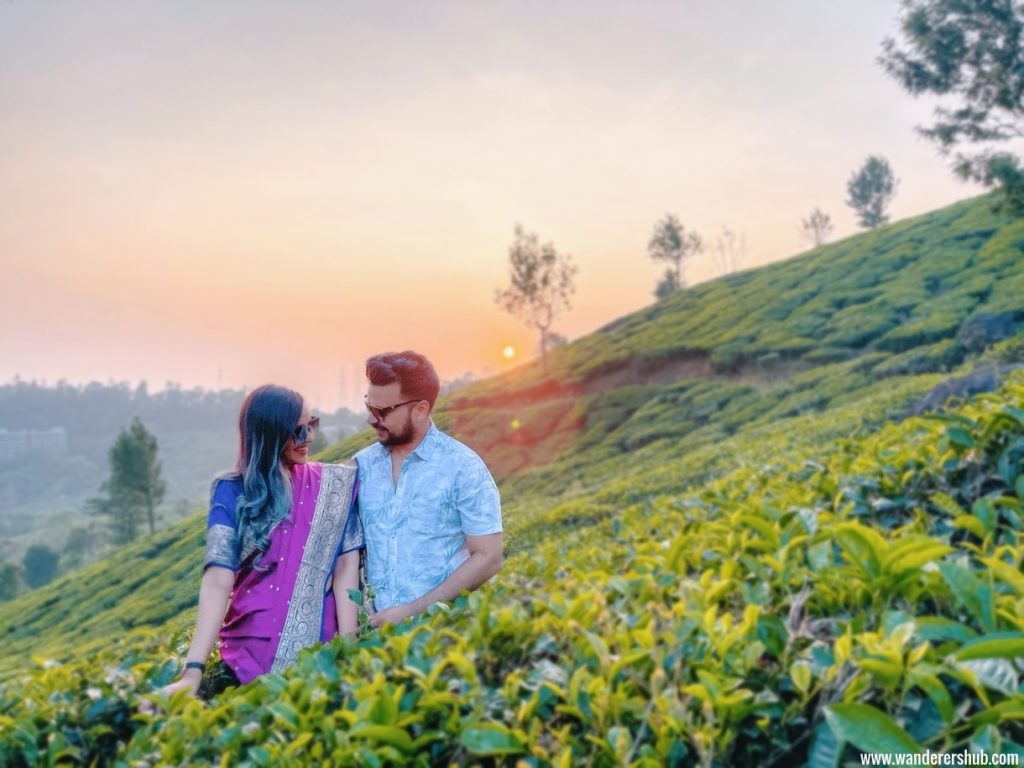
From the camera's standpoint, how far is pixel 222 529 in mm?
2496

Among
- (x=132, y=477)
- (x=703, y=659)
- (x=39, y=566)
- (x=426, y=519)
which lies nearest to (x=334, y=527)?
(x=426, y=519)

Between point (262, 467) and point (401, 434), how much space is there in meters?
0.48

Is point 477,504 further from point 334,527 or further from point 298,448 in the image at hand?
point 298,448

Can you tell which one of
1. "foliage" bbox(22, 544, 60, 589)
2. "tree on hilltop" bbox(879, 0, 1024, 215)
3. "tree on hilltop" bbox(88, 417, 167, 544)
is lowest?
"foliage" bbox(22, 544, 60, 589)

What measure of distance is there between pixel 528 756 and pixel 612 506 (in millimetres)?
9932

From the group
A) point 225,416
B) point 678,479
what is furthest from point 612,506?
point 225,416

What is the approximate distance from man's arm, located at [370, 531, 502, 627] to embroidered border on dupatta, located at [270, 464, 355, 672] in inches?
8.9

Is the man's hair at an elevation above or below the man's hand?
above

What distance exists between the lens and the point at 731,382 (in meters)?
21.0

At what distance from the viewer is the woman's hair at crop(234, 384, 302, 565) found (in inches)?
99.6

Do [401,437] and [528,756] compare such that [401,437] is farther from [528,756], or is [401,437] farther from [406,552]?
[528,756]

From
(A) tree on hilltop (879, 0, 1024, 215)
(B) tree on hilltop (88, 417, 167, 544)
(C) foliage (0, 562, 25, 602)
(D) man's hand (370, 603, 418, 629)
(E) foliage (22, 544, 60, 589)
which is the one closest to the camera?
(D) man's hand (370, 603, 418, 629)

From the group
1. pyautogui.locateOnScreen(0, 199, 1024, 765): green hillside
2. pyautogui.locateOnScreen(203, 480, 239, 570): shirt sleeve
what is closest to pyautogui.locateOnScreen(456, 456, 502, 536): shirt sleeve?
pyautogui.locateOnScreen(0, 199, 1024, 765): green hillside

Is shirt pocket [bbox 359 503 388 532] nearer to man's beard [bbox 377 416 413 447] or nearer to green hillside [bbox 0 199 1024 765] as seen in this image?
man's beard [bbox 377 416 413 447]
